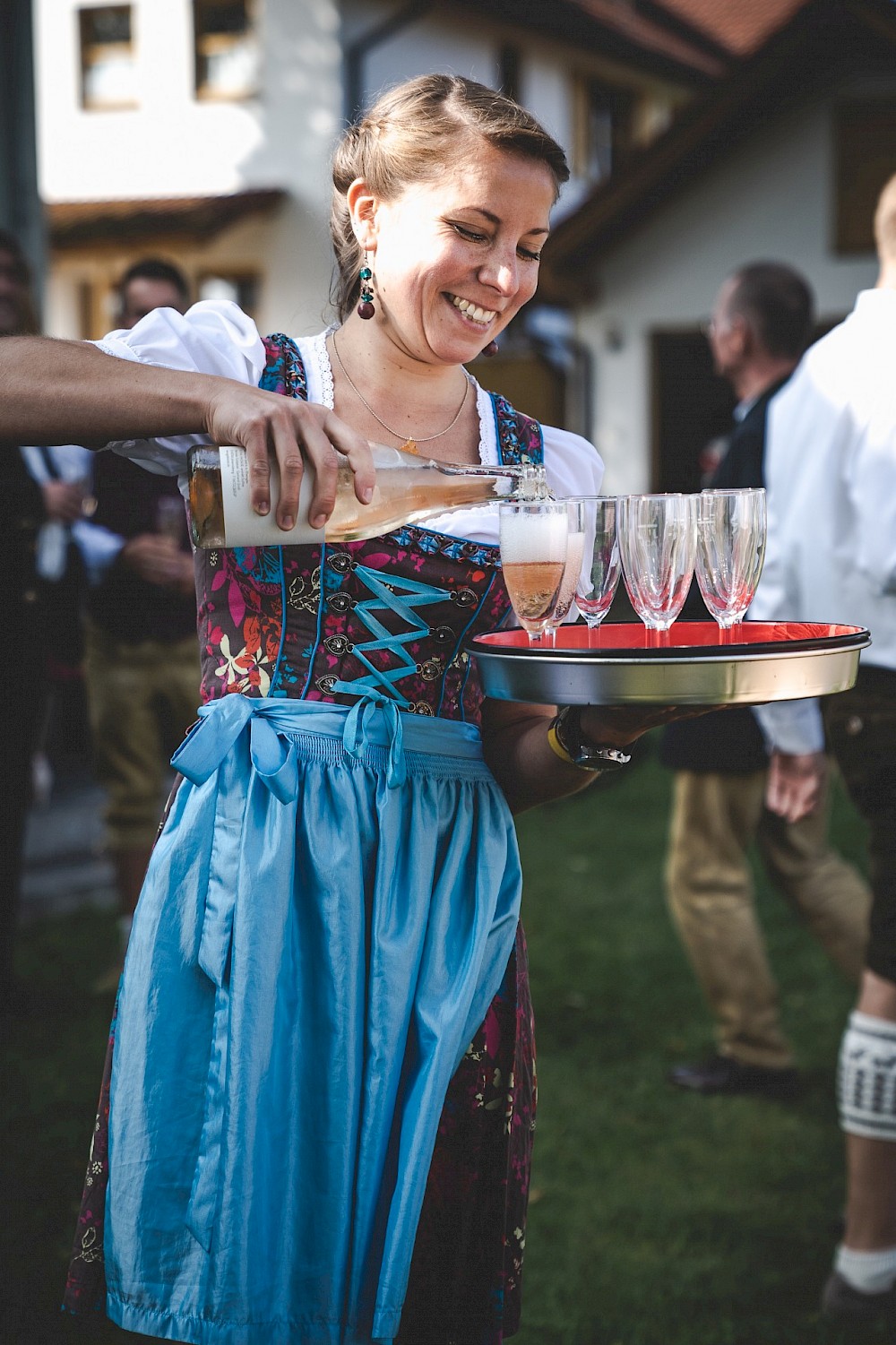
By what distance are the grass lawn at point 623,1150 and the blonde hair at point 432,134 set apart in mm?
1613

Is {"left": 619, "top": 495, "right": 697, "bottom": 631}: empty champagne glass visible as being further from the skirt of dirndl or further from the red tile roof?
the red tile roof

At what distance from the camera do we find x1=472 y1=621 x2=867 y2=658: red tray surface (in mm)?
1508

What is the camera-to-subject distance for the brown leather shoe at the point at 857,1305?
279cm

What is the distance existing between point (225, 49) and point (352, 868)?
56.1 ft

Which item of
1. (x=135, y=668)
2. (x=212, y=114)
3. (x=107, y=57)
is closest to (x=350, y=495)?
(x=135, y=668)

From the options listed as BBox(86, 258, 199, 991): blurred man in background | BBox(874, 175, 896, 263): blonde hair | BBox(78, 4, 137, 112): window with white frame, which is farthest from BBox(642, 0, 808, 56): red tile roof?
BBox(874, 175, 896, 263): blonde hair

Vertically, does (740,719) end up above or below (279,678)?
below

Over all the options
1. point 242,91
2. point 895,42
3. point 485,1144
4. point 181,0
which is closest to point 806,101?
point 895,42

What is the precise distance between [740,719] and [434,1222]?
2349 mm

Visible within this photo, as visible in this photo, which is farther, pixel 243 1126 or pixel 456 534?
pixel 456 534

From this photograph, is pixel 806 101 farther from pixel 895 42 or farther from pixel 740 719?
pixel 740 719

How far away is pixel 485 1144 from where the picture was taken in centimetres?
186

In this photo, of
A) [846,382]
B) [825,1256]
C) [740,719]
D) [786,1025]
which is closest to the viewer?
[846,382]

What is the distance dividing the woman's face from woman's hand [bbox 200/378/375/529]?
369 mm
